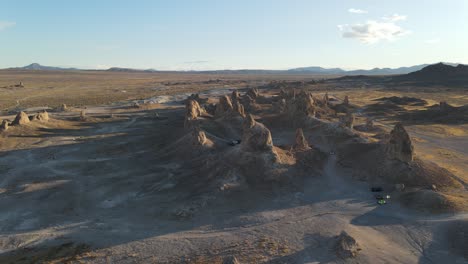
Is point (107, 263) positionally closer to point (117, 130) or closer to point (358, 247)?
point (358, 247)

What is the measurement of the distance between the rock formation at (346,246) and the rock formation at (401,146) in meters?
19.6

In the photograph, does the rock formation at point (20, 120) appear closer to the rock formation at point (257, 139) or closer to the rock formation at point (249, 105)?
the rock formation at point (249, 105)

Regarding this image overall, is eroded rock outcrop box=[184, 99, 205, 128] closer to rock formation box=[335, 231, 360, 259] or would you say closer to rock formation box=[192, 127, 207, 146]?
rock formation box=[192, 127, 207, 146]

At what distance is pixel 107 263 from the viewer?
88.6 feet

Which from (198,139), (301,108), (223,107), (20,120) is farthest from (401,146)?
(20,120)

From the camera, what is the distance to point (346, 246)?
2761 cm

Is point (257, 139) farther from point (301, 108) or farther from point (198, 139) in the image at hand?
point (301, 108)

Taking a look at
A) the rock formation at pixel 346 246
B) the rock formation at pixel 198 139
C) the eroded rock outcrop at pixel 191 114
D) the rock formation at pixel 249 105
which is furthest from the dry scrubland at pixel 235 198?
the rock formation at pixel 249 105

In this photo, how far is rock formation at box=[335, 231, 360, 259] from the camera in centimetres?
2720

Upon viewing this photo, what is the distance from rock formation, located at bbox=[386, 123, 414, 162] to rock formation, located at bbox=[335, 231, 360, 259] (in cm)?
1963

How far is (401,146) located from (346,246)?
69.5 ft

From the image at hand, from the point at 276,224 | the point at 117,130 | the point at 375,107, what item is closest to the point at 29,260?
the point at 276,224

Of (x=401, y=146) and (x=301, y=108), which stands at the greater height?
(x=301, y=108)

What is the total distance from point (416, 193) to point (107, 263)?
30.3 metres
